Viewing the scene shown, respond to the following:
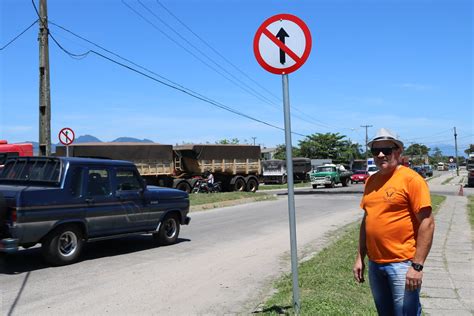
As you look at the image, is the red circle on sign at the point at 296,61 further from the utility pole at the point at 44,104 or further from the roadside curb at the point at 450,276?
the utility pole at the point at 44,104

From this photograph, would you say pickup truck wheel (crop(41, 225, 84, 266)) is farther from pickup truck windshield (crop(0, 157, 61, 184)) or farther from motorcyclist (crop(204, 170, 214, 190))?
motorcyclist (crop(204, 170, 214, 190))

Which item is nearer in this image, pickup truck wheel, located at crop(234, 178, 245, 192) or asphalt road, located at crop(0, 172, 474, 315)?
asphalt road, located at crop(0, 172, 474, 315)

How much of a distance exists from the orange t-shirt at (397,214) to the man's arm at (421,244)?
0.06 meters

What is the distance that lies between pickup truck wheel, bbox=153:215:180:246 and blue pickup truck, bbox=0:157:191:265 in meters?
0.32

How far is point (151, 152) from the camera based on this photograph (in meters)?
28.5

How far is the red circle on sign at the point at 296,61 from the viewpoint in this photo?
493cm

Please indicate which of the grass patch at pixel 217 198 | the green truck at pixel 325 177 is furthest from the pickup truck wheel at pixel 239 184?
the green truck at pixel 325 177

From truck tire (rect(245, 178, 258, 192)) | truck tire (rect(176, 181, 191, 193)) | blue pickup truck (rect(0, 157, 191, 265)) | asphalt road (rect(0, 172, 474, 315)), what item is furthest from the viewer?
truck tire (rect(245, 178, 258, 192))

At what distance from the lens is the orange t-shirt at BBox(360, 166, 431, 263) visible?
345 centimetres

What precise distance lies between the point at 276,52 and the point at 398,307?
2629mm

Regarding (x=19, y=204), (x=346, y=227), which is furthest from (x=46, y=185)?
(x=346, y=227)

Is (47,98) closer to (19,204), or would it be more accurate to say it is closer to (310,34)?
(19,204)

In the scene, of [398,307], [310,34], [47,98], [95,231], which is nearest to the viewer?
[398,307]

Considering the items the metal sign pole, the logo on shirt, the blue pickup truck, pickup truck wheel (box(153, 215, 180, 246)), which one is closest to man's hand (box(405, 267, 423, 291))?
the logo on shirt
